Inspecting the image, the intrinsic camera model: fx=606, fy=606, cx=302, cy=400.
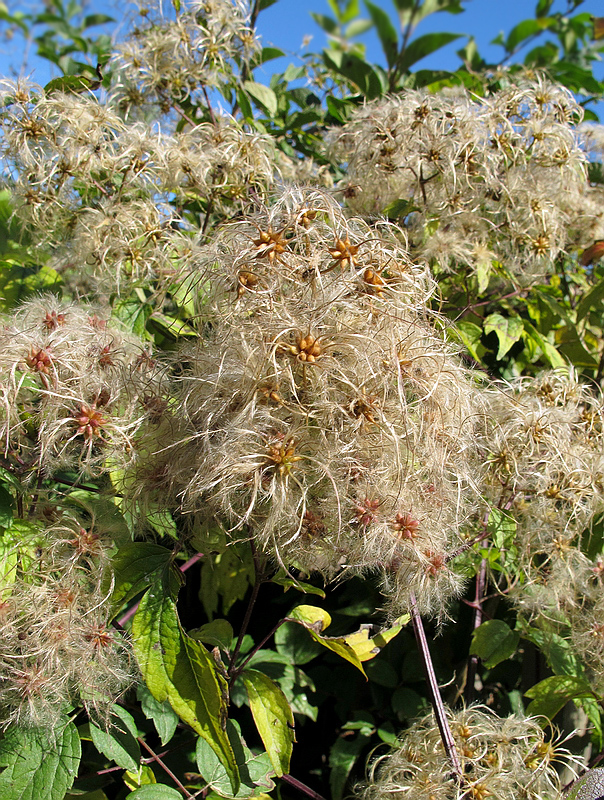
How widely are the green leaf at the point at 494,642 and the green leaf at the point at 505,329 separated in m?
0.84

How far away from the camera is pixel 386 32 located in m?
2.83

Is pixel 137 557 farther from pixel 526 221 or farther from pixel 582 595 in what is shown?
pixel 526 221

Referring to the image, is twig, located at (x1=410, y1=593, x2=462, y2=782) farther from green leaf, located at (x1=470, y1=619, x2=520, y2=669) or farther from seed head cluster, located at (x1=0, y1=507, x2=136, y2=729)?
seed head cluster, located at (x1=0, y1=507, x2=136, y2=729)

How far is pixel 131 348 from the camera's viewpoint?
4.74 ft

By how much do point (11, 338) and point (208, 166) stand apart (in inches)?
36.0

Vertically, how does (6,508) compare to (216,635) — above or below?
above

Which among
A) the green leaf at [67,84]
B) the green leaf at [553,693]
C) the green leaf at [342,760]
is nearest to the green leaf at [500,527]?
the green leaf at [553,693]

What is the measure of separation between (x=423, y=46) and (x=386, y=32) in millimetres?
191

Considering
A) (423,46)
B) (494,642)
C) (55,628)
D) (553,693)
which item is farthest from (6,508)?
(423,46)

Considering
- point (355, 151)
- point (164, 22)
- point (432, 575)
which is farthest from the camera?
point (164, 22)

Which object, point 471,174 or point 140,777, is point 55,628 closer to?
point 140,777

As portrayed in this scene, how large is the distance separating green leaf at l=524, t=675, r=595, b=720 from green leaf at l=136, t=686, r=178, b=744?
905 mm

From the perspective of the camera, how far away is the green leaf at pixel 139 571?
128 centimetres

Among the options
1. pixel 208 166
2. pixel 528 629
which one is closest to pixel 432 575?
pixel 528 629
